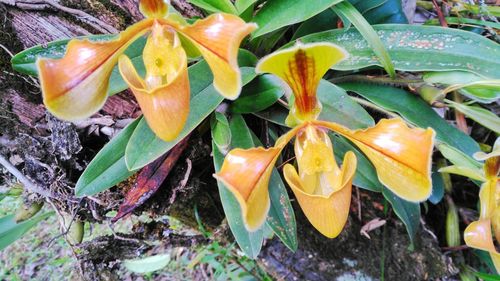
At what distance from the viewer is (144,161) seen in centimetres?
84

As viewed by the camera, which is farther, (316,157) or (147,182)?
(147,182)

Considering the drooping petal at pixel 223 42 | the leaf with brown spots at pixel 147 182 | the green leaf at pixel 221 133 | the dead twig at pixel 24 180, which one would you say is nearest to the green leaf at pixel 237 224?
the green leaf at pixel 221 133

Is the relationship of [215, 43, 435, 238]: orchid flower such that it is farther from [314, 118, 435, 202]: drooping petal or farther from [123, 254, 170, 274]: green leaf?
[123, 254, 170, 274]: green leaf

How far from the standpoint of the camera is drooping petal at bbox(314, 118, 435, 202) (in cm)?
71

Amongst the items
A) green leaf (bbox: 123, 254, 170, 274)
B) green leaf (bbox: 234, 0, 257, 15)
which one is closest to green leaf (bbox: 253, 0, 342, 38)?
green leaf (bbox: 234, 0, 257, 15)

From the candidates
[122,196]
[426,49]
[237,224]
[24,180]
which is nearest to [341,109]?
[426,49]

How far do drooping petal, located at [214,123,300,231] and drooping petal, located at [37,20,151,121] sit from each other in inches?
10.9

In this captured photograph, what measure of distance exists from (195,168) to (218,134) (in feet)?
0.85

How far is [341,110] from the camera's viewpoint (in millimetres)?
917

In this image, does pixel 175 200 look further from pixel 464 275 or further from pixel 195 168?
pixel 464 275

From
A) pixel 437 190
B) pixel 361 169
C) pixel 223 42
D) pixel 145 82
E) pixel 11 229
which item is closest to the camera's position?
pixel 223 42

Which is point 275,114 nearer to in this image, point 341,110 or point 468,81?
point 341,110

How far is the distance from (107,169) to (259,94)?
0.39 m

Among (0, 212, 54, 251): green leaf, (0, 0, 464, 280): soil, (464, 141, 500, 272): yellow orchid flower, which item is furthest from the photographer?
(0, 212, 54, 251): green leaf
